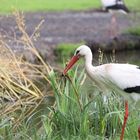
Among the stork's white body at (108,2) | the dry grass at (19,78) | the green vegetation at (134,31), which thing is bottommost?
the green vegetation at (134,31)

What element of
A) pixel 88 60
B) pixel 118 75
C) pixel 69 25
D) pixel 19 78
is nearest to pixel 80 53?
pixel 88 60

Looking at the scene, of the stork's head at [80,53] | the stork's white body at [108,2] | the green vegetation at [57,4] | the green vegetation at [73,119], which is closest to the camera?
the green vegetation at [73,119]

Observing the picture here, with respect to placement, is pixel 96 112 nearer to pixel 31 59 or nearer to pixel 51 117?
pixel 51 117

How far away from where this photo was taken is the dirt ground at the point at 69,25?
67.0 feet

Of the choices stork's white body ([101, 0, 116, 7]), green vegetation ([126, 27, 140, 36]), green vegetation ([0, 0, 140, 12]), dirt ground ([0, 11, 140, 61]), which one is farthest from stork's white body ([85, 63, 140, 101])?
green vegetation ([0, 0, 140, 12])

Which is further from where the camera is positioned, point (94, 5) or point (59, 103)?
point (94, 5)

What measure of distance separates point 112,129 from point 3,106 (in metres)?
2.21

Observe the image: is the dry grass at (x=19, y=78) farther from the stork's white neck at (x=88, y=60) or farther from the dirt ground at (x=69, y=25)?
the dirt ground at (x=69, y=25)

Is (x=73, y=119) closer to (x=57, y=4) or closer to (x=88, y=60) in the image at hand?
(x=88, y=60)

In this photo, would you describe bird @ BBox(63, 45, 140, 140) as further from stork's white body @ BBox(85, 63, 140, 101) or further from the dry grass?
the dry grass

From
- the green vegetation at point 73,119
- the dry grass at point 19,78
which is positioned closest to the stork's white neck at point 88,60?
the green vegetation at point 73,119

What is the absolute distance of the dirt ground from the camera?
2041 centimetres

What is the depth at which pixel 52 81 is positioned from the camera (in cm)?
929

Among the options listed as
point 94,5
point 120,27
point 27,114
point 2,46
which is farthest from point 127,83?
point 94,5
